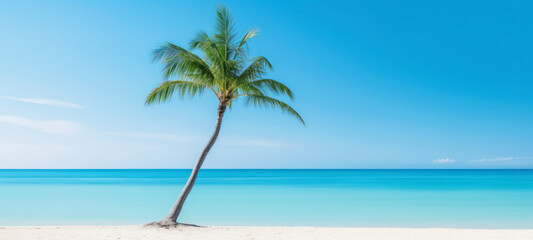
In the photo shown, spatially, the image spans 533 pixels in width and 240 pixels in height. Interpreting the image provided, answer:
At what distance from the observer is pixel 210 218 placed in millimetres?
14609

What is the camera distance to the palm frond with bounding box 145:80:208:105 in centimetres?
886

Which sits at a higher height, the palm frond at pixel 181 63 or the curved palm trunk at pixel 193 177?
the palm frond at pixel 181 63

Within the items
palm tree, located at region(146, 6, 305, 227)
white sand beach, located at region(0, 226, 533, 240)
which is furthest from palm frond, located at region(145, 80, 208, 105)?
white sand beach, located at region(0, 226, 533, 240)

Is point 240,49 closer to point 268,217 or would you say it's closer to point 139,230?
point 139,230

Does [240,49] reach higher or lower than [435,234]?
higher

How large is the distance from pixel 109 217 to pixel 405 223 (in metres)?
10.5

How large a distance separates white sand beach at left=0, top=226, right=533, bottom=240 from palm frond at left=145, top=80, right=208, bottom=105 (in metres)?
2.75

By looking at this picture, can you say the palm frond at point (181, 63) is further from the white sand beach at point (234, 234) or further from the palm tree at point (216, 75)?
the white sand beach at point (234, 234)

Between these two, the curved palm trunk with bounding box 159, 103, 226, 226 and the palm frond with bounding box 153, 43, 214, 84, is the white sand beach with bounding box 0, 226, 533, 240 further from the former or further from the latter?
the palm frond with bounding box 153, 43, 214, 84

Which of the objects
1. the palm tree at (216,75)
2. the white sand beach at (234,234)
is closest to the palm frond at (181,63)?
the palm tree at (216,75)

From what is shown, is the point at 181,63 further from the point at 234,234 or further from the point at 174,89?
the point at 234,234

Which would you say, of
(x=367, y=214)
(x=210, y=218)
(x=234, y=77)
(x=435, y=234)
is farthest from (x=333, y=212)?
(x=234, y=77)

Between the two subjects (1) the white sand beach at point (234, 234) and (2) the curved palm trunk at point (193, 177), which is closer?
(1) the white sand beach at point (234, 234)

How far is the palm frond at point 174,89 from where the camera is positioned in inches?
349
